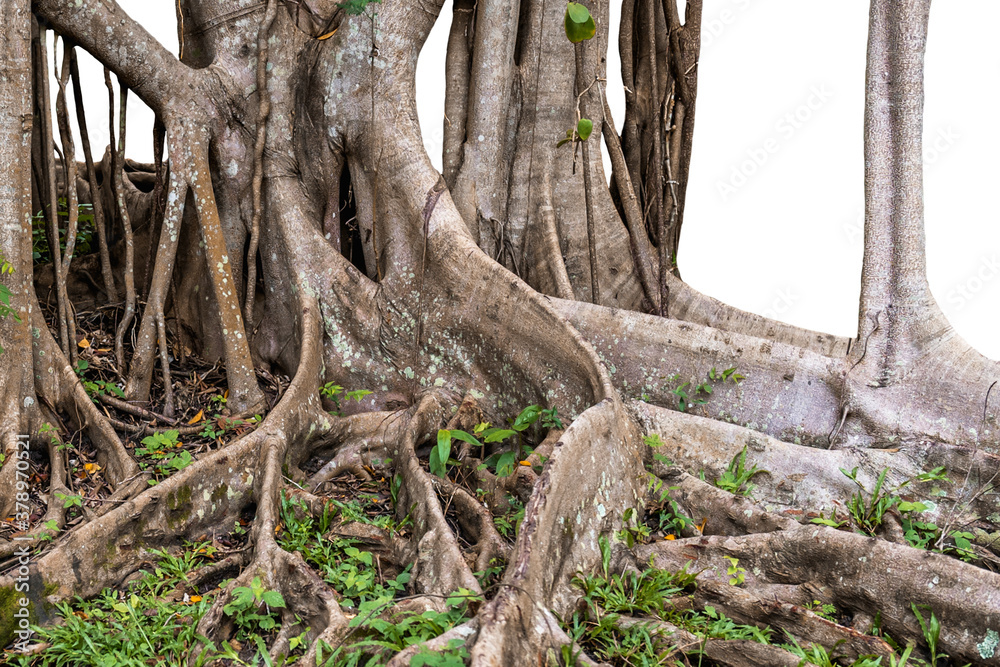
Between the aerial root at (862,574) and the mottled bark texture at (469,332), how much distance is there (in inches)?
0.4

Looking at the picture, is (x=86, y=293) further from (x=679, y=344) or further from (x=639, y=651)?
(x=639, y=651)

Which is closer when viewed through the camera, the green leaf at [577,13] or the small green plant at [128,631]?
the small green plant at [128,631]

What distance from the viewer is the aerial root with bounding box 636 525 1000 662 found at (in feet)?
10.2

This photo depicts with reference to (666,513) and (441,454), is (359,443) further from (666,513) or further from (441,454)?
(666,513)

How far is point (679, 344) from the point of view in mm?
4586

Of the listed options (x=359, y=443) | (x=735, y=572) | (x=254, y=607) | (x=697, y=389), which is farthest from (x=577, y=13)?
(x=254, y=607)

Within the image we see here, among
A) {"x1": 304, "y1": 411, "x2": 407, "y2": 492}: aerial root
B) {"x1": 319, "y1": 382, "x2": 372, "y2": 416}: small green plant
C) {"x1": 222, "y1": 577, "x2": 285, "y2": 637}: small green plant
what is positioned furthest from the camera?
{"x1": 319, "y1": 382, "x2": 372, "y2": 416}: small green plant

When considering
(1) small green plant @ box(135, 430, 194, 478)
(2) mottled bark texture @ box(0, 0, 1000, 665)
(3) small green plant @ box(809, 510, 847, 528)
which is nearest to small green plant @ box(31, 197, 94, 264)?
(2) mottled bark texture @ box(0, 0, 1000, 665)

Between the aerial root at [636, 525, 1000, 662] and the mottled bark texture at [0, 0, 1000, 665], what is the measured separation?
0.01 meters

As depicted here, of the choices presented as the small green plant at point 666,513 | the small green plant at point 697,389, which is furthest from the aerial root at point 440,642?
the small green plant at point 697,389

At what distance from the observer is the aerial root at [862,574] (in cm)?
310

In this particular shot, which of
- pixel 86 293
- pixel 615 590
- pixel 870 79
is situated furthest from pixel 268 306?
pixel 870 79

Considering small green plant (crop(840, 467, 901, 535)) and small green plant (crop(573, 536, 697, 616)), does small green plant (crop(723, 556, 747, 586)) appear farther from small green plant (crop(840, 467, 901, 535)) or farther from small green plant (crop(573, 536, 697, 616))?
small green plant (crop(840, 467, 901, 535))

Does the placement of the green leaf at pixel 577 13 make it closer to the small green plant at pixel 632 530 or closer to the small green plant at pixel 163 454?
the small green plant at pixel 632 530
